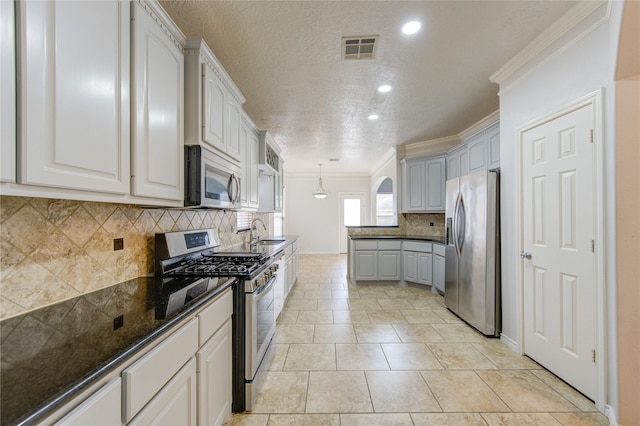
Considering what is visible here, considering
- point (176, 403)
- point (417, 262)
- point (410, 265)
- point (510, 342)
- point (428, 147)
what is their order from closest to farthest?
point (176, 403) < point (510, 342) < point (417, 262) < point (410, 265) < point (428, 147)

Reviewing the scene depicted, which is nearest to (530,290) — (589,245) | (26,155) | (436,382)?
(589,245)

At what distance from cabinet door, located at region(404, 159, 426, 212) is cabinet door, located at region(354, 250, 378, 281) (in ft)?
3.84

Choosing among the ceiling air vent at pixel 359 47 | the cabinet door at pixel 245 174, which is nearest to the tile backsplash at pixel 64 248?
the cabinet door at pixel 245 174

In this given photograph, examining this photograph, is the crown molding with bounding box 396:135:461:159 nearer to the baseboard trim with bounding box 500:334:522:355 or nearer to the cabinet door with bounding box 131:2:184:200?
the baseboard trim with bounding box 500:334:522:355

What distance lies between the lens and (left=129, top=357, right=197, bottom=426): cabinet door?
3.14 feet

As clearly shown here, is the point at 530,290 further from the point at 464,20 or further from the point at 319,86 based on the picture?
the point at 319,86

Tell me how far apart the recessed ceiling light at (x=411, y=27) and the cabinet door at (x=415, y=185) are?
3247mm

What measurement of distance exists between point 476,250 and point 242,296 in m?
2.55

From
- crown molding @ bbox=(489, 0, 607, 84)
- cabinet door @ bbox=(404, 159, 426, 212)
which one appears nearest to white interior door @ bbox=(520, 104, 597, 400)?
crown molding @ bbox=(489, 0, 607, 84)

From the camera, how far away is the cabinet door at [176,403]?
96cm

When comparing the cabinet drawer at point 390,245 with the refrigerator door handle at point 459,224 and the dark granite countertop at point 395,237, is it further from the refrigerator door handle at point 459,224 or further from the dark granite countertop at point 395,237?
the refrigerator door handle at point 459,224

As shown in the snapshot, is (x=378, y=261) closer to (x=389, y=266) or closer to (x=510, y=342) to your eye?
(x=389, y=266)

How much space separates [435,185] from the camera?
4812mm

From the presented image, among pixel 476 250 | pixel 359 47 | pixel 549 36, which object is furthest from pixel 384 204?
pixel 359 47
